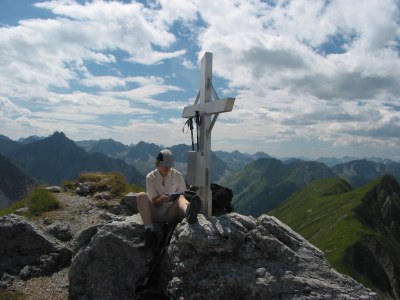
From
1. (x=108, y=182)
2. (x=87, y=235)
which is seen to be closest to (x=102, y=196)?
(x=108, y=182)

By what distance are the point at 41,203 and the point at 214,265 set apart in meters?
13.9

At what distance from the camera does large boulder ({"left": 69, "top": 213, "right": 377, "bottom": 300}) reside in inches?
341

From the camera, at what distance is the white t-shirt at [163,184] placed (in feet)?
37.1

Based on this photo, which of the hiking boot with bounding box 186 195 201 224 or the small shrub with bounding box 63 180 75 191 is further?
the small shrub with bounding box 63 180 75 191

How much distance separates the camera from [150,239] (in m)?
10.5

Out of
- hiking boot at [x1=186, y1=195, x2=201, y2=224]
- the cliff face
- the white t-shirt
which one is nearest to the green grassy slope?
the cliff face

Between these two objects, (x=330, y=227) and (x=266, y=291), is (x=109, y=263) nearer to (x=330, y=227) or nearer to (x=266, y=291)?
(x=266, y=291)

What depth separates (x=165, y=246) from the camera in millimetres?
10281

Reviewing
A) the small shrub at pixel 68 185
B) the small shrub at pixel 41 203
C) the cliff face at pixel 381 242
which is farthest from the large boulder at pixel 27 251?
the cliff face at pixel 381 242

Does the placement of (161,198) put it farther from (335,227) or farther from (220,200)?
(335,227)

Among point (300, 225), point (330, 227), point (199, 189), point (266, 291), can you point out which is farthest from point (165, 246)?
point (300, 225)

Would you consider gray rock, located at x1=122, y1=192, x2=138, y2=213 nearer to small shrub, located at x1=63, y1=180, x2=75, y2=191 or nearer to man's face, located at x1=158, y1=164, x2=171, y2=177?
small shrub, located at x1=63, y1=180, x2=75, y2=191

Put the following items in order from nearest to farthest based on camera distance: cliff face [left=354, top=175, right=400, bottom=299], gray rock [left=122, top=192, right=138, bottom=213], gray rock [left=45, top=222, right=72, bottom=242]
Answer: gray rock [left=45, top=222, right=72, bottom=242]
gray rock [left=122, top=192, right=138, bottom=213]
cliff face [left=354, top=175, right=400, bottom=299]

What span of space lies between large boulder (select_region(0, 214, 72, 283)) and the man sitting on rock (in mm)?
4778
